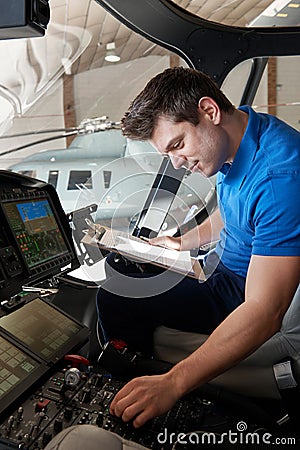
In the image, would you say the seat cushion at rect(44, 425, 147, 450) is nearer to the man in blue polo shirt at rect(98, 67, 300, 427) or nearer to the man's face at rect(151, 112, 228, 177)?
the man in blue polo shirt at rect(98, 67, 300, 427)

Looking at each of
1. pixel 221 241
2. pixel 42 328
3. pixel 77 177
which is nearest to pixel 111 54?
pixel 77 177

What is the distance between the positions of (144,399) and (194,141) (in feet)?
2.62

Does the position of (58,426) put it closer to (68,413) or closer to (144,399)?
(68,413)

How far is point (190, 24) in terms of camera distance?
7.91 ft

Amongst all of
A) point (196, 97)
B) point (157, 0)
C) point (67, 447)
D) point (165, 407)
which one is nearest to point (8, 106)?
point (157, 0)

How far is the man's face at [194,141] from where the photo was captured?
1541 mm

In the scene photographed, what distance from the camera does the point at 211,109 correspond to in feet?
5.11

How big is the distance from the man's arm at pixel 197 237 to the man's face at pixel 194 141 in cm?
59

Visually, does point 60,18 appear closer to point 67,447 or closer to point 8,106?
point 8,106

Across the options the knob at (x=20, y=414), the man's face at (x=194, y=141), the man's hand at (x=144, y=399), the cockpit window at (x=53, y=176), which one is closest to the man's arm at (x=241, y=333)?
the man's hand at (x=144, y=399)

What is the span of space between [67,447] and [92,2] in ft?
7.11

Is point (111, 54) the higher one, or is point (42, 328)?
point (111, 54)

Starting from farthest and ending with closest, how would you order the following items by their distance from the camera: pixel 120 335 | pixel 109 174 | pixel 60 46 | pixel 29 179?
1. pixel 60 46
2. pixel 109 174
3. pixel 120 335
4. pixel 29 179

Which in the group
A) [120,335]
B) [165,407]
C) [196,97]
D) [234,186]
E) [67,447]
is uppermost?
[196,97]
